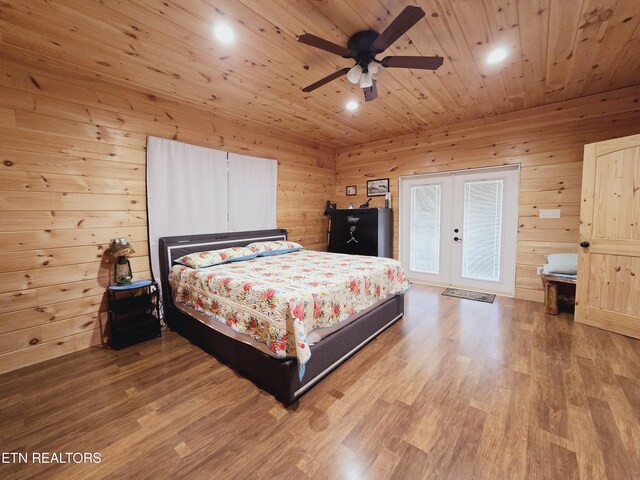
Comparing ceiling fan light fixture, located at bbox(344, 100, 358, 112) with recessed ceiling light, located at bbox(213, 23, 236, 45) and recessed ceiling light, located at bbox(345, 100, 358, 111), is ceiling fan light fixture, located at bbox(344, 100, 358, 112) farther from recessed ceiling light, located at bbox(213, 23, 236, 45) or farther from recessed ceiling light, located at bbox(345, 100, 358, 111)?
recessed ceiling light, located at bbox(213, 23, 236, 45)

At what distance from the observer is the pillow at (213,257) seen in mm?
3002

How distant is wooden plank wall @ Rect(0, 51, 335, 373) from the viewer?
7.82 feet

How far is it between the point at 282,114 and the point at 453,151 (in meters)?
2.77

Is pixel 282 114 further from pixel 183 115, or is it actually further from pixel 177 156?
pixel 177 156

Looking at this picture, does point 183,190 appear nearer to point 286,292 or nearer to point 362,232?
point 286,292

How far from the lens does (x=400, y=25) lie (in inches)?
66.4

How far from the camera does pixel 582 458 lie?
4.84 feet

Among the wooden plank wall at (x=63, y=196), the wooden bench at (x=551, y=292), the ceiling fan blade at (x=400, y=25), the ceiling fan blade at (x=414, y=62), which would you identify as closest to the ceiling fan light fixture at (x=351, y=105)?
the ceiling fan blade at (x=414, y=62)

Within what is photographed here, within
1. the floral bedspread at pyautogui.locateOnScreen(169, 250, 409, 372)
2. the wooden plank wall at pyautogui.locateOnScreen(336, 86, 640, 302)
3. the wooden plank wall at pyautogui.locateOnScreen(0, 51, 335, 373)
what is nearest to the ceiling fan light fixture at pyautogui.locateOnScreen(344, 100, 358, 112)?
the wooden plank wall at pyautogui.locateOnScreen(336, 86, 640, 302)

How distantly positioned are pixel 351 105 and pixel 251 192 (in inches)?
73.8

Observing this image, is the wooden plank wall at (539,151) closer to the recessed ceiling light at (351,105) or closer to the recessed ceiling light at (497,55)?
the recessed ceiling light at (351,105)

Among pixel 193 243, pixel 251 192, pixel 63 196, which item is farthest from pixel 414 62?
pixel 63 196

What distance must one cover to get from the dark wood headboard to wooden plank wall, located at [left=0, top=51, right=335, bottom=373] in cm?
23

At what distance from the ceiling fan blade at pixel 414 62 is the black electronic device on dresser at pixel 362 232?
9.34 ft
